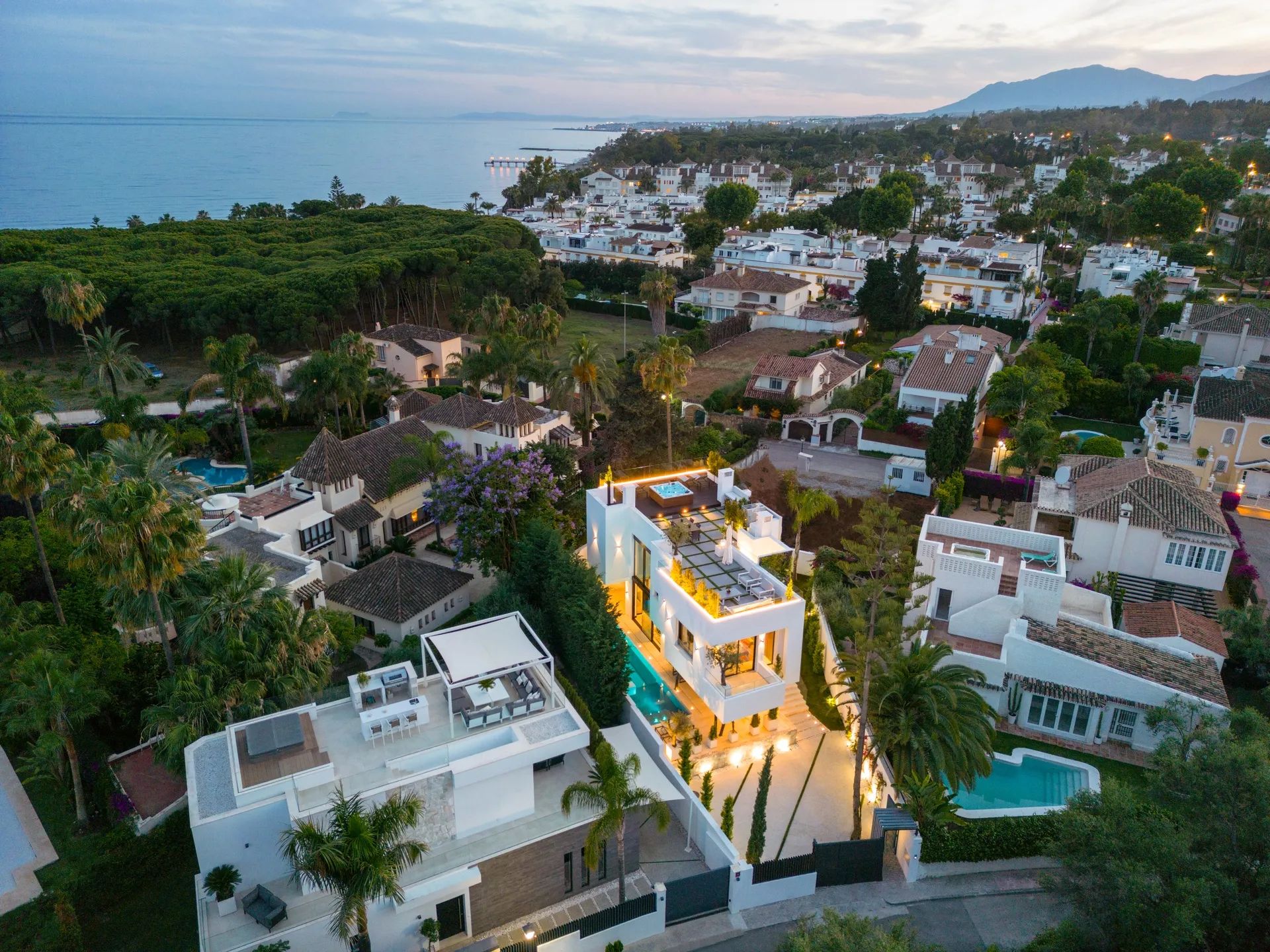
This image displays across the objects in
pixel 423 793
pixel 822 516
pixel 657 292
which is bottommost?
pixel 822 516

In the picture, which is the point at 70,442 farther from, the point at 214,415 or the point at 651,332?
the point at 651,332

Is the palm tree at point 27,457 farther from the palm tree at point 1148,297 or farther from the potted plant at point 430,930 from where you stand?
the palm tree at point 1148,297

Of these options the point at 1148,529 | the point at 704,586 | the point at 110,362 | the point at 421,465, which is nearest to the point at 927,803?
the point at 704,586

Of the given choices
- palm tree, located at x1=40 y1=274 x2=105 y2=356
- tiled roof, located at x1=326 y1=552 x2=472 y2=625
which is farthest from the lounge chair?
palm tree, located at x1=40 y1=274 x2=105 y2=356

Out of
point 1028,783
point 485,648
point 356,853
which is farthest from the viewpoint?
point 1028,783

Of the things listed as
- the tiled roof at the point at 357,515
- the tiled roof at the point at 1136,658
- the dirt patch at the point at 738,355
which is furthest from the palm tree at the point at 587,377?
the tiled roof at the point at 1136,658

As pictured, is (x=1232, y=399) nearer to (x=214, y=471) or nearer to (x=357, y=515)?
(x=357, y=515)
